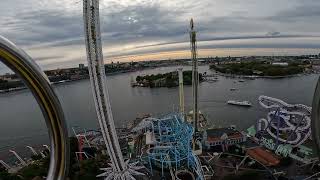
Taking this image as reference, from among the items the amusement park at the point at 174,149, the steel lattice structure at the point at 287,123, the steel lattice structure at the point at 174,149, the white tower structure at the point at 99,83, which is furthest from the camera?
the steel lattice structure at the point at 287,123

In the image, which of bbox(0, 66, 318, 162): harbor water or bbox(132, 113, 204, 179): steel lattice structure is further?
bbox(0, 66, 318, 162): harbor water

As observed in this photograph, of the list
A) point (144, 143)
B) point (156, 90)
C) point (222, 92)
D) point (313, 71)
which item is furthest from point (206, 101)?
point (313, 71)

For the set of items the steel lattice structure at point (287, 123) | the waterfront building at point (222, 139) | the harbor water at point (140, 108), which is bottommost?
the harbor water at point (140, 108)

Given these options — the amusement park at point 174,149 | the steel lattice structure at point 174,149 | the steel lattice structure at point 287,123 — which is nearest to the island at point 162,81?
the amusement park at point 174,149

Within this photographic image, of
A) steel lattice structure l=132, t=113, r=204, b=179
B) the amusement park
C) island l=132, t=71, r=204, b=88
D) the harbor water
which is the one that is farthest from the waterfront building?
island l=132, t=71, r=204, b=88

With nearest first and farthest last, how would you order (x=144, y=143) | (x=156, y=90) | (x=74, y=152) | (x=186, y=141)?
1. (x=186, y=141)
2. (x=74, y=152)
3. (x=144, y=143)
4. (x=156, y=90)

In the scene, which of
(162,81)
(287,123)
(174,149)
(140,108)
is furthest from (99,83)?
(162,81)

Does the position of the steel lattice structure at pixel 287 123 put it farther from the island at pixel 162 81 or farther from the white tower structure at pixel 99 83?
the island at pixel 162 81

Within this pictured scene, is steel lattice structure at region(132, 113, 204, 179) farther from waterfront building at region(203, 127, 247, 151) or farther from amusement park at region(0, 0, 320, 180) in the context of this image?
waterfront building at region(203, 127, 247, 151)

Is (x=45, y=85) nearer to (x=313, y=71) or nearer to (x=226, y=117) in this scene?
(x=226, y=117)
